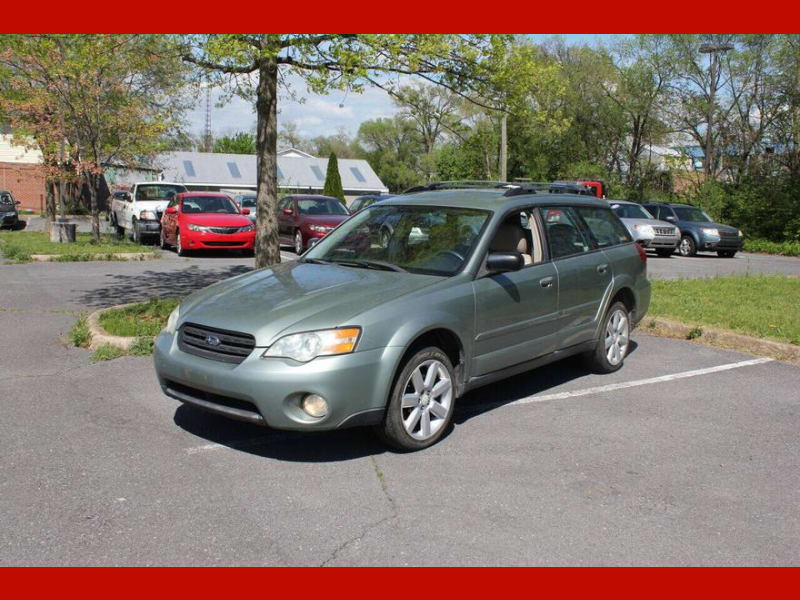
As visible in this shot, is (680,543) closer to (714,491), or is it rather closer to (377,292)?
(714,491)

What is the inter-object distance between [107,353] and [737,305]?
8.05 m

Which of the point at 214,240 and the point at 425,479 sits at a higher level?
the point at 214,240

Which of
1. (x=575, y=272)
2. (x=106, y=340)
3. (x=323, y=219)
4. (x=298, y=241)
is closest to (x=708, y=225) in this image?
(x=323, y=219)

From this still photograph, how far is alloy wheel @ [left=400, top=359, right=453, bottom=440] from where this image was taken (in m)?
4.89

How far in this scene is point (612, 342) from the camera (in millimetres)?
7105

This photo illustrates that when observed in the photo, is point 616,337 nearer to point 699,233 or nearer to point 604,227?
point 604,227

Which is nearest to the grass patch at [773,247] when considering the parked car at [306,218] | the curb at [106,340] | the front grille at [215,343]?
the parked car at [306,218]

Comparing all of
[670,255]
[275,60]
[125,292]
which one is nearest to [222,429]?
[275,60]

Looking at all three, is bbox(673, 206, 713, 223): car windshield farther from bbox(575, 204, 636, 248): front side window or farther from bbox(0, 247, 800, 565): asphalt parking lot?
bbox(0, 247, 800, 565): asphalt parking lot

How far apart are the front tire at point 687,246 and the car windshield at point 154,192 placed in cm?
1560

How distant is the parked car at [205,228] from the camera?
18047mm

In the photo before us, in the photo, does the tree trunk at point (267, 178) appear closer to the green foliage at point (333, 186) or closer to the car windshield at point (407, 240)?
the car windshield at point (407, 240)

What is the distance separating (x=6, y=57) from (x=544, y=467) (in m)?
18.7

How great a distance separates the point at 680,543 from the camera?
3.74m
